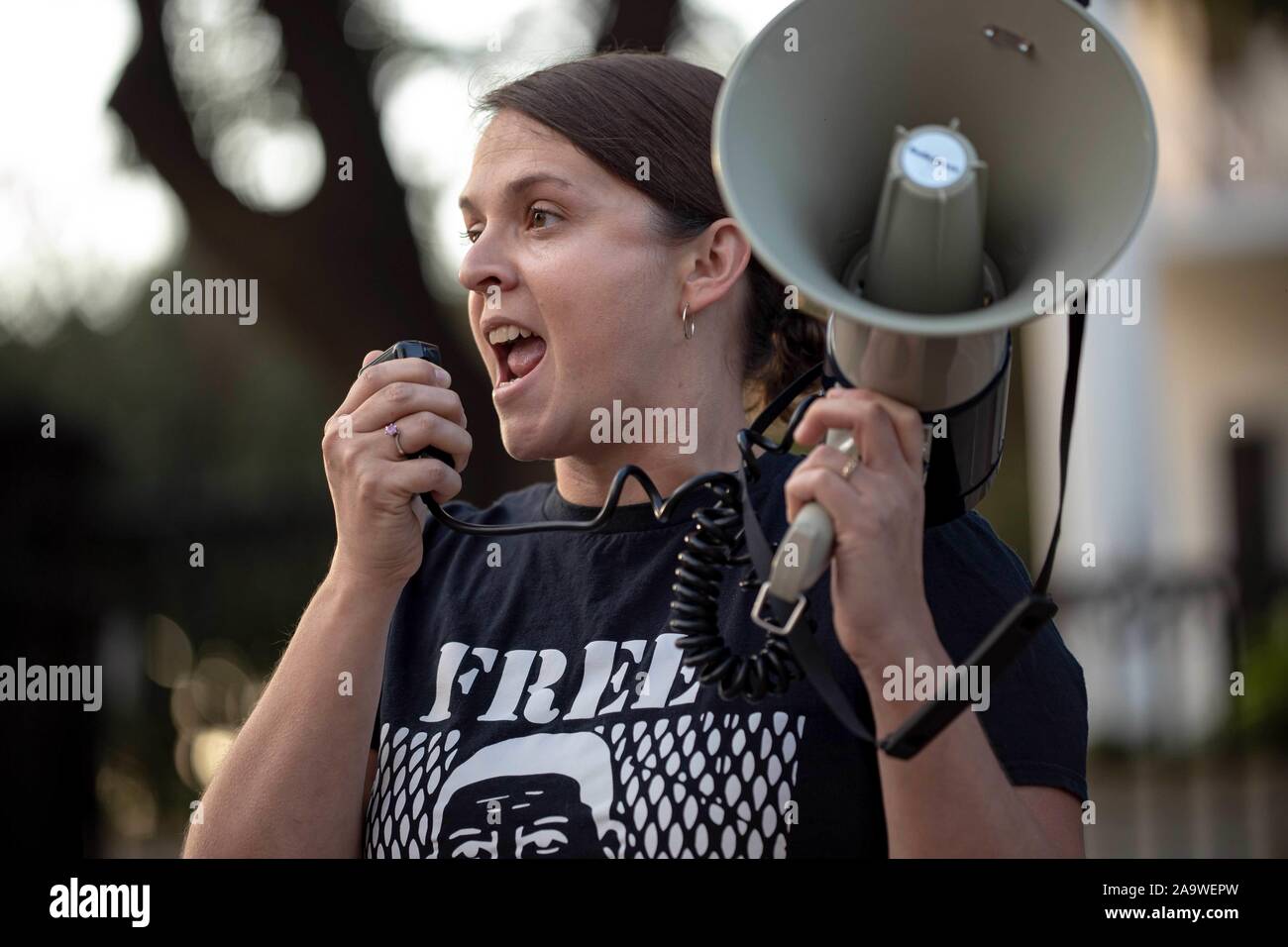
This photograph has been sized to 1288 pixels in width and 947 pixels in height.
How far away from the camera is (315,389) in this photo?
9352mm

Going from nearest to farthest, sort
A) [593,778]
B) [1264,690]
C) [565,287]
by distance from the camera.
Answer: [593,778] → [565,287] → [1264,690]

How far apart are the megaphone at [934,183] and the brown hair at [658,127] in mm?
455

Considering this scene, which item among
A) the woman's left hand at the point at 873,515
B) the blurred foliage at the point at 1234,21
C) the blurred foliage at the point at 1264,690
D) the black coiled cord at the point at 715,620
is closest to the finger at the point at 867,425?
the woman's left hand at the point at 873,515

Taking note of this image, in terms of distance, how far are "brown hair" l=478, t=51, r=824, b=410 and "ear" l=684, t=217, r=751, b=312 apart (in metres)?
0.02

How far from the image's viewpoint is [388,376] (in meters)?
2.15

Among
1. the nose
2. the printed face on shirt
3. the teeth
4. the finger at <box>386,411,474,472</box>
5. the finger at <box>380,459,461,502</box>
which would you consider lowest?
the printed face on shirt

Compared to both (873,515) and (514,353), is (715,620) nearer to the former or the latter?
(873,515)

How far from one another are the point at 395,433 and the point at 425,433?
4 centimetres

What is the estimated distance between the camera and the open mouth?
2.32m

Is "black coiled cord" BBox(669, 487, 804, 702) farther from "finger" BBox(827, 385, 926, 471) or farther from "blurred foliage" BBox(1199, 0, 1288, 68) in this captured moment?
"blurred foliage" BBox(1199, 0, 1288, 68)

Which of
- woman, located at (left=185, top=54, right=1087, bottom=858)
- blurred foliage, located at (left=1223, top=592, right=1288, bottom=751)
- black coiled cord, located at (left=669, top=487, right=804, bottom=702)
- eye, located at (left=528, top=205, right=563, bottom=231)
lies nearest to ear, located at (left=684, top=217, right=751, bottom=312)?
woman, located at (left=185, top=54, right=1087, bottom=858)

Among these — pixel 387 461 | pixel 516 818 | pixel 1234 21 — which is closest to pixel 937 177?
pixel 387 461

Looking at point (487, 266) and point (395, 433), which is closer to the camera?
point (395, 433)

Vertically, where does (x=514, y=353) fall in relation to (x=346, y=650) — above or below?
above
